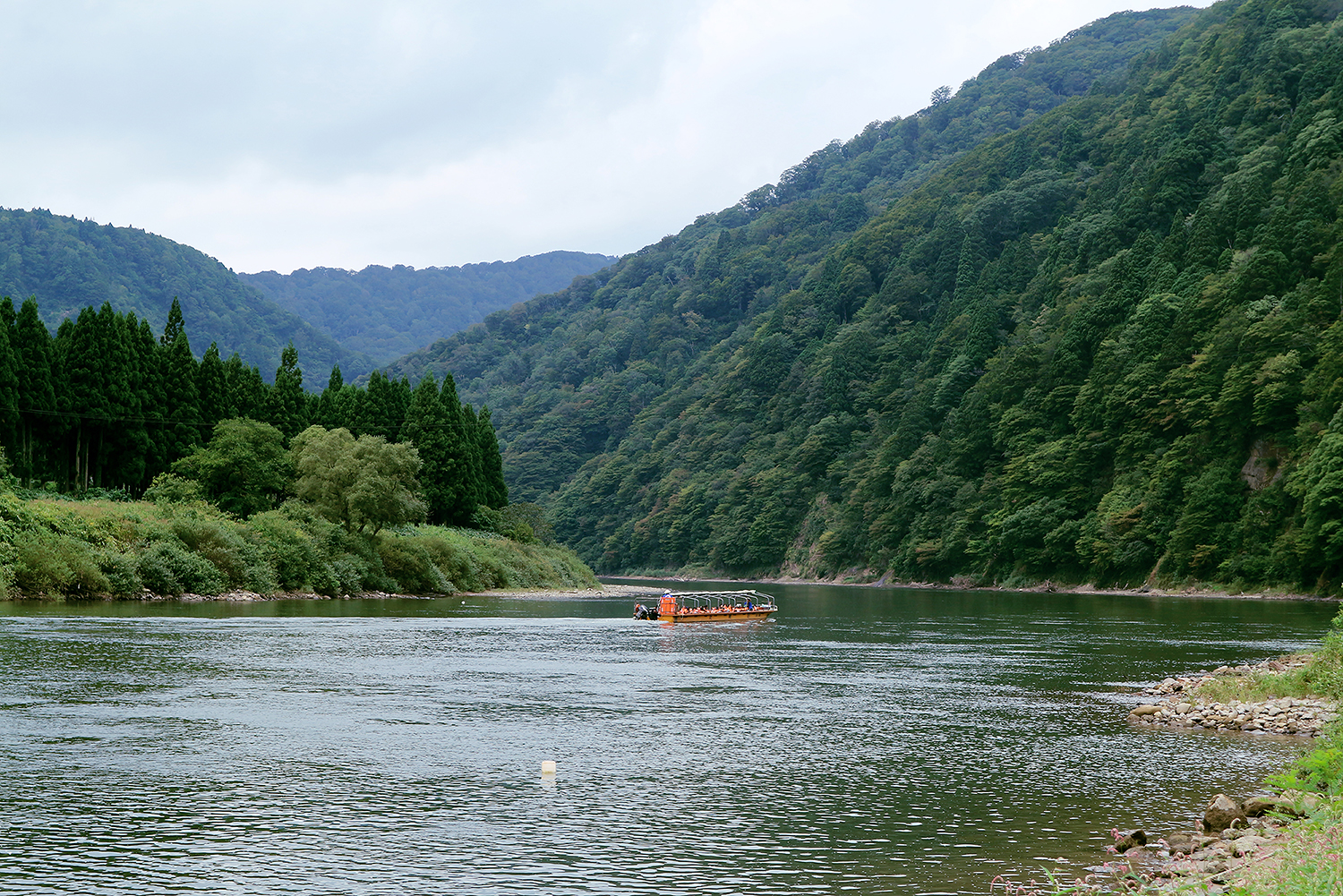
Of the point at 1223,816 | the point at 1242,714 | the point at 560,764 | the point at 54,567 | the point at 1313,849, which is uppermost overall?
the point at 54,567

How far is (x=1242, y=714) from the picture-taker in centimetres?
3042

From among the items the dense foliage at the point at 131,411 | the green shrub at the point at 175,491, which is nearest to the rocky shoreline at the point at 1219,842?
the green shrub at the point at 175,491

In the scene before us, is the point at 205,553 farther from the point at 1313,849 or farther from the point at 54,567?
the point at 1313,849

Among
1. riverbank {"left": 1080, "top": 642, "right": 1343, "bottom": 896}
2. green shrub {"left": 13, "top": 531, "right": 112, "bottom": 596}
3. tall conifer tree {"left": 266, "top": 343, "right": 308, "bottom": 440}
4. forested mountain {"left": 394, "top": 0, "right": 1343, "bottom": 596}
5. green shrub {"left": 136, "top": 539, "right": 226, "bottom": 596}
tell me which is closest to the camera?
riverbank {"left": 1080, "top": 642, "right": 1343, "bottom": 896}

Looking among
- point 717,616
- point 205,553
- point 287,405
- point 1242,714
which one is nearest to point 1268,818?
point 1242,714

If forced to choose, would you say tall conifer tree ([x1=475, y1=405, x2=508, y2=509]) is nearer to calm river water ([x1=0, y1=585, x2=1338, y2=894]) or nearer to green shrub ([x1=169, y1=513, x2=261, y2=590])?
green shrub ([x1=169, y1=513, x2=261, y2=590])

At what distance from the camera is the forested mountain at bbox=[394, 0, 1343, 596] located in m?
98.9

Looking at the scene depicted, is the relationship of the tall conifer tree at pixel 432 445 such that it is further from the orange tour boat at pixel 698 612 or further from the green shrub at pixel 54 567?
the green shrub at pixel 54 567

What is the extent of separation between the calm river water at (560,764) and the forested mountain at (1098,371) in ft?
176

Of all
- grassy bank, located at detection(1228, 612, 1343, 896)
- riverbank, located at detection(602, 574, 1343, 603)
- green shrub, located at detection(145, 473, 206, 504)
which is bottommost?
riverbank, located at detection(602, 574, 1343, 603)

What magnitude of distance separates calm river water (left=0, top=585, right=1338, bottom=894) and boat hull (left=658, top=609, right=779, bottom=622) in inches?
925

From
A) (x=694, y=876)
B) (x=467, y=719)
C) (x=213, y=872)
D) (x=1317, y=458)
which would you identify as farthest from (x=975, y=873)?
(x=1317, y=458)

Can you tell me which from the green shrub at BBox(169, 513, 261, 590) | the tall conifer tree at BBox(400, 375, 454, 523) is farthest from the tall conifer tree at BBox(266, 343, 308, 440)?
the green shrub at BBox(169, 513, 261, 590)

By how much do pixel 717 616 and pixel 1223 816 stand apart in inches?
2326
